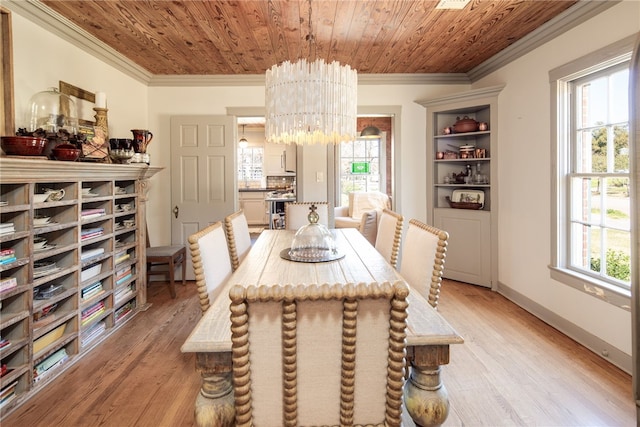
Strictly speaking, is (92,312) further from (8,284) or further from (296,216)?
(296,216)

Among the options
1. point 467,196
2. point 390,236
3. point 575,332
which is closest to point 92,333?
point 390,236

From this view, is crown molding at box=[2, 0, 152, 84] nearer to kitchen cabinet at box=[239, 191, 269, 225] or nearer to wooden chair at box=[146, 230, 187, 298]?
wooden chair at box=[146, 230, 187, 298]

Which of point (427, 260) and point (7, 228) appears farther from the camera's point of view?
A: point (7, 228)

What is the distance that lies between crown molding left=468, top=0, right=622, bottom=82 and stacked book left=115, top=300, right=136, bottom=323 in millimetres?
4285

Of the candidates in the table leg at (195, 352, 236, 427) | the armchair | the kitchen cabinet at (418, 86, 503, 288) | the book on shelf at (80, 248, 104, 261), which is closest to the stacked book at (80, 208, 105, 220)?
the book on shelf at (80, 248, 104, 261)

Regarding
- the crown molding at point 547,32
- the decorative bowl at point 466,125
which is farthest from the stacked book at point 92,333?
the crown molding at point 547,32

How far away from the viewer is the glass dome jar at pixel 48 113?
226cm

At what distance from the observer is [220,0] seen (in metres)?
2.35

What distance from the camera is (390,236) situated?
243 centimetres

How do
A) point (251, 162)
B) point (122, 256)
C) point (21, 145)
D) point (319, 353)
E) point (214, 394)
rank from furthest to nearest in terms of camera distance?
point (251, 162)
point (122, 256)
point (21, 145)
point (214, 394)
point (319, 353)

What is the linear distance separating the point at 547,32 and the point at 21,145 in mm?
3827

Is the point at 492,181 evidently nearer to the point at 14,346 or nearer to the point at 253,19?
the point at 253,19

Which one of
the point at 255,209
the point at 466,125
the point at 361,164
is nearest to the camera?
the point at 466,125

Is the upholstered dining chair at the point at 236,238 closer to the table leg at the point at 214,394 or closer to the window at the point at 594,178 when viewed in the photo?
the table leg at the point at 214,394
